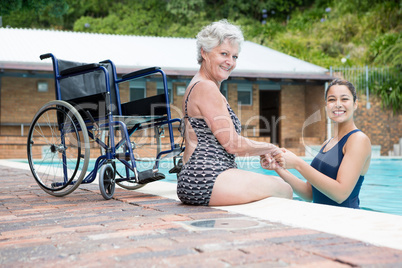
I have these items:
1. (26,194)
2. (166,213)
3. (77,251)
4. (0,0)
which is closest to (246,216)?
(166,213)

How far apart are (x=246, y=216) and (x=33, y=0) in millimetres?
Result: 8302

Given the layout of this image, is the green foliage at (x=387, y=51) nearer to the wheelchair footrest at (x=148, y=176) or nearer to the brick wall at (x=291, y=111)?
the brick wall at (x=291, y=111)

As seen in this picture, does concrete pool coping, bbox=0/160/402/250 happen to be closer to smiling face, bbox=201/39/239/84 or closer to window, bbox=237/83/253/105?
smiling face, bbox=201/39/239/84

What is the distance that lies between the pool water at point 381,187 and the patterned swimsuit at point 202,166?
7.81 feet

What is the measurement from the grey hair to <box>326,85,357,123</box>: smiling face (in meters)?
0.70

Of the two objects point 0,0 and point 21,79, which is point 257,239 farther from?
point 21,79

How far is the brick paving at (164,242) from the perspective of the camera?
1.58 meters

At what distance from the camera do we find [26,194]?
156 inches

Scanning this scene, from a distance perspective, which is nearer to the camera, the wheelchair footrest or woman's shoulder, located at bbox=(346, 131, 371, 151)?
woman's shoulder, located at bbox=(346, 131, 371, 151)

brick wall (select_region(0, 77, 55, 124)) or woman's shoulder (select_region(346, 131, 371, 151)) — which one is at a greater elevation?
brick wall (select_region(0, 77, 55, 124))

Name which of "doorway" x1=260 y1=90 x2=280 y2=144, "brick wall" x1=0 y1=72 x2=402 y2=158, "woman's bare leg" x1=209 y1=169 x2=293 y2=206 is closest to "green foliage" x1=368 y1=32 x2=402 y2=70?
"brick wall" x1=0 y1=72 x2=402 y2=158

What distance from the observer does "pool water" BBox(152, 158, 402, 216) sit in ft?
18.0

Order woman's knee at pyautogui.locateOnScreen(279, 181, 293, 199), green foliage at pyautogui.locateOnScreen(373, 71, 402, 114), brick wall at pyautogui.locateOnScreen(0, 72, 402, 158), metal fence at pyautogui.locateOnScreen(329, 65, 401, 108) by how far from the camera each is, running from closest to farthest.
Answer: woman's knee at pyautogui.locateOnScreen(279, 181, 293, 199) < brick wall at pyautogui.locateOnScreen(0, 72, 402, 158) < green foliage at pyautogui.locateOnScreen(373, 71, 402, 114) < metal fence at pyautogui.locateOnScreen(329, 65, 401, 108)

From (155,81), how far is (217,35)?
12563 millimetres
